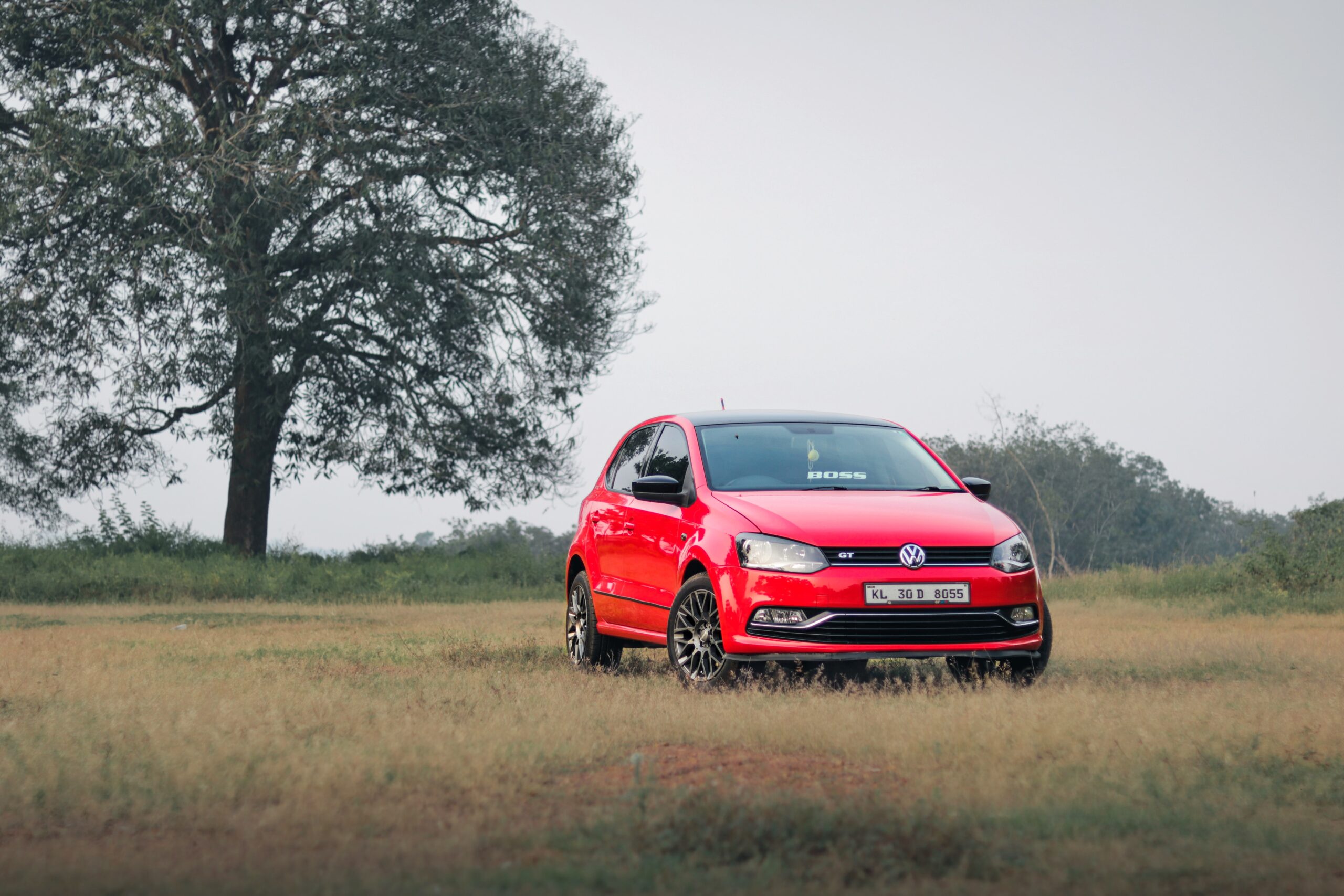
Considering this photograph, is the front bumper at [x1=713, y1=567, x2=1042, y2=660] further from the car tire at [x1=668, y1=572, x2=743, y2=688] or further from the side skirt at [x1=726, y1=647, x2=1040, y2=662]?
the car tire at [x1=668, y1=572, x2=743, y2=688]

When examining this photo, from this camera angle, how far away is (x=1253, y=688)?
9094 millimetres

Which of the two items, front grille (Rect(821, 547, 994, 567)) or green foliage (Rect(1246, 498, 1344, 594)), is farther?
green foliage (Rect(1246, 498, 1344, 594))

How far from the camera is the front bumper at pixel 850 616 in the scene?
834 cm

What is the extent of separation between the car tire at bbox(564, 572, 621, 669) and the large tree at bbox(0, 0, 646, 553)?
42.1ft

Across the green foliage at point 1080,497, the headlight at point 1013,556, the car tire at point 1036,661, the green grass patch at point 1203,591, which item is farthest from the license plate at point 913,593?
the green foliage at point 1080,497

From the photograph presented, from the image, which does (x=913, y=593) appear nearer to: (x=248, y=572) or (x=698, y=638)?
(x=698, y=638)

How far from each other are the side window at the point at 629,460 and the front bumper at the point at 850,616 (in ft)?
7.70

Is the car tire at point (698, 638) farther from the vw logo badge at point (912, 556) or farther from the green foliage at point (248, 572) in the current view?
the green foliage at point (248, 572)

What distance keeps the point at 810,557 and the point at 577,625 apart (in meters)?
3.32

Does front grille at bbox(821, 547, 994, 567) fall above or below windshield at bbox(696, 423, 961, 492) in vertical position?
below

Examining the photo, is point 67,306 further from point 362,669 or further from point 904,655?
point 904,655

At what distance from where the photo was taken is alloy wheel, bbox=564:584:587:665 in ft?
35.9

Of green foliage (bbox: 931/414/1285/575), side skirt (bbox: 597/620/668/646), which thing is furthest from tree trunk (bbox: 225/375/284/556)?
green foliage (bbox: 931/414/1285/575)

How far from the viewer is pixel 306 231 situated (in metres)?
23.7
